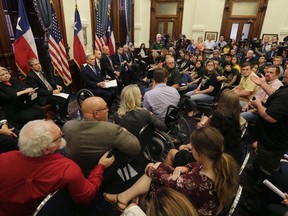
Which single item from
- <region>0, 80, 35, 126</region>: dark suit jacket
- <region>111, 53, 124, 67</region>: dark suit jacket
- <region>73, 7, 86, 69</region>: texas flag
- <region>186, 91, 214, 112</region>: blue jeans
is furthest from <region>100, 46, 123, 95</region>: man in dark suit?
<region>0, 80, 35, 126</region>: dark suit jacket

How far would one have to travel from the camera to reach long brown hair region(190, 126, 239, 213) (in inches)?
44.4

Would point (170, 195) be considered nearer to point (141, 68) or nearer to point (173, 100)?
point (173, 100)

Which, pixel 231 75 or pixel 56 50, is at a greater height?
pixel 56 50

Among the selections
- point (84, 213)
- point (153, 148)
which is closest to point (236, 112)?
point (153, 148)

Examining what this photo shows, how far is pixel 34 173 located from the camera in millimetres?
1071

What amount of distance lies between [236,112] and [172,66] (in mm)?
2131

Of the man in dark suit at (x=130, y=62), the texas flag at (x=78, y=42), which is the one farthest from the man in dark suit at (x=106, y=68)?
the man in dark suit at (x=130, y=62)

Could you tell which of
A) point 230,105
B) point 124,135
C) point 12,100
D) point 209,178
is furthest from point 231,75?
point 12,100

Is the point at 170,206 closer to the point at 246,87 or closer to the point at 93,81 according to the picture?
the point at 246,87

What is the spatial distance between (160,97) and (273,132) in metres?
1.32

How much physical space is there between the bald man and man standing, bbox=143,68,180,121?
1.06 meters

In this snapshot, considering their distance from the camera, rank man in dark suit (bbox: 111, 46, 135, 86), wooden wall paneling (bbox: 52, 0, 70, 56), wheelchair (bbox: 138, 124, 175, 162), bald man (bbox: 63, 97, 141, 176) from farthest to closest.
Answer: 1. man in dark suit (bbox: 111, 46, 135, 86)
2. wooden wall paneling (bbox: 52, 0, 70, 56)
3. wheelchair (bbox: 138, 124, 175, 162)
4. bald man (bbox: 63, 97, 141, 176)

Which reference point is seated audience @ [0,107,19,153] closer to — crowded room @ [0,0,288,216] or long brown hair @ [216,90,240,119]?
crowded room @ [0,0,288,216]

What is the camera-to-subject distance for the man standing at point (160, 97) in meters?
2.57
